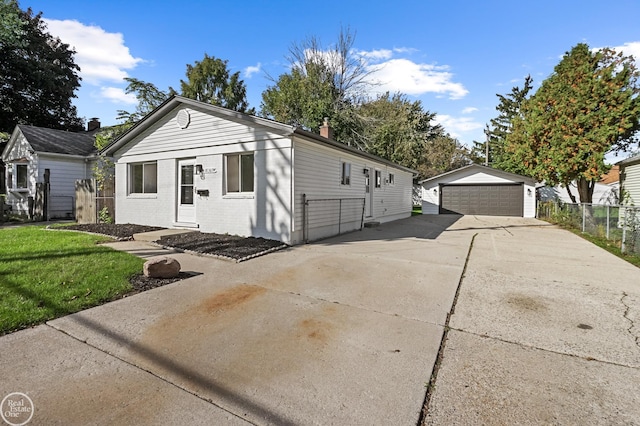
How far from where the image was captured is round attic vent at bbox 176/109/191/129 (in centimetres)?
977

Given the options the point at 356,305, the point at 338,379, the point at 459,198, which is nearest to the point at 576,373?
the point at 338,379

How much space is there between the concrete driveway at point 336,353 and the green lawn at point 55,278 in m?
0.32

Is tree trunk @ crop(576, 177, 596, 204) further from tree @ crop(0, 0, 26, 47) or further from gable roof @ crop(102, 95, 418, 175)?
tree @ crop(0, 0, 26, 47)

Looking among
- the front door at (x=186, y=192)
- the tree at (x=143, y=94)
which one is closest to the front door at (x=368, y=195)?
the front door at (x=186, y=192)

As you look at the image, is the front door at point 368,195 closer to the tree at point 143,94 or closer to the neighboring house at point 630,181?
the neighboring house at point 630,181

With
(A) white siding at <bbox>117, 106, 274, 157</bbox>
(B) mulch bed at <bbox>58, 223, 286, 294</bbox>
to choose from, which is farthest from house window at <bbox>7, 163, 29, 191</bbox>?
(B) mulch bed at <bbox>58, 223, 286, 294</bbox>

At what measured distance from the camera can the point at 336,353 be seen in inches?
111

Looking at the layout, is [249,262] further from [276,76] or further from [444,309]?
[276,76]

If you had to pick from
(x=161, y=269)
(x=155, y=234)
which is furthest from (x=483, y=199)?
(x=161, y=269)

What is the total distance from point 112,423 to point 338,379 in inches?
59.7

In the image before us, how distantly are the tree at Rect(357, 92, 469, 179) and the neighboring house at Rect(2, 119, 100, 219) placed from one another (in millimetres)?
18666

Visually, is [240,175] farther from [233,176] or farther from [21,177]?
[21,177]

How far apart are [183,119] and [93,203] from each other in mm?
5442

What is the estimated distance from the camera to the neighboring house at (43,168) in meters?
15.0
